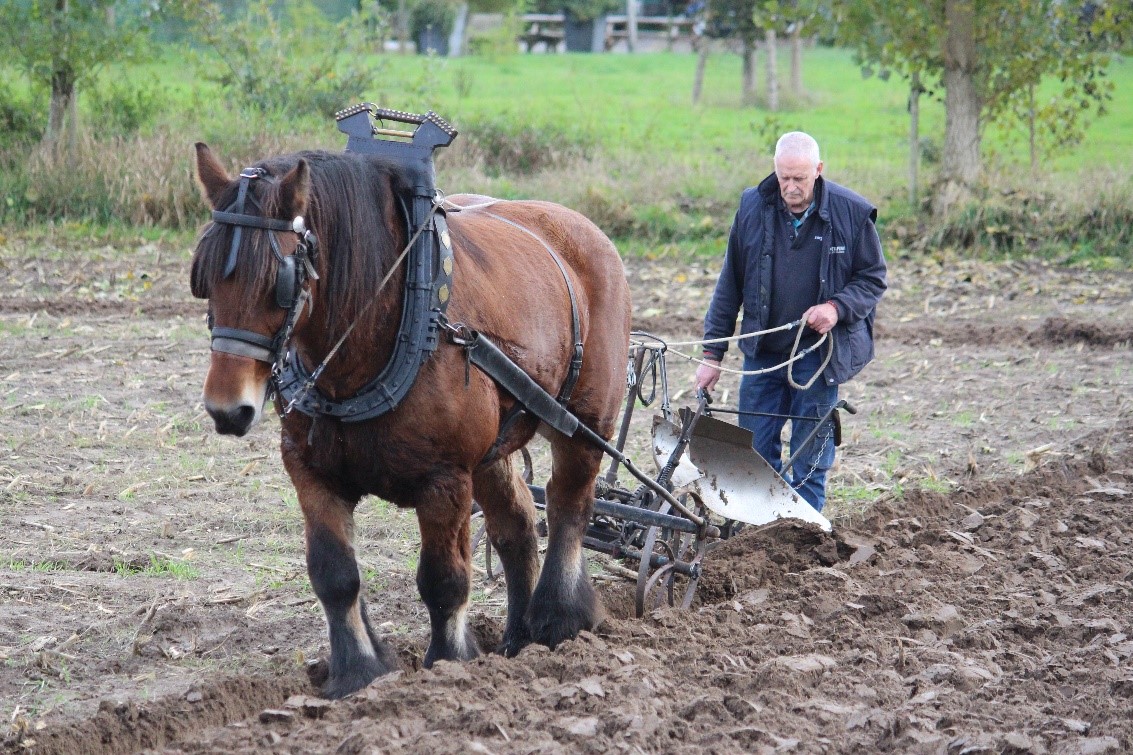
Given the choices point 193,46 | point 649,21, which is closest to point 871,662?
point 193,46

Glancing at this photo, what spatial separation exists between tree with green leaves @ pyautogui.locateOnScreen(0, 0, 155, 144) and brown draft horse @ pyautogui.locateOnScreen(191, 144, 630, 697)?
1050 cm

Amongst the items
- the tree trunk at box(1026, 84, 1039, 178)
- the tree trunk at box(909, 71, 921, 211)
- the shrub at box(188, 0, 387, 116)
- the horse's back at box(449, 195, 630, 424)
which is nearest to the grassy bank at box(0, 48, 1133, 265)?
the tree trunk at box(1026, 84, 1039, 178)

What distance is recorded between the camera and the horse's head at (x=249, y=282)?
3.46 meters

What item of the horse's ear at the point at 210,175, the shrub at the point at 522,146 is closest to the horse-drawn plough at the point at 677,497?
the horse's ear at the point at 210,175

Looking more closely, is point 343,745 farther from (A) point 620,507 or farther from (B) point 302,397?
(A) point 620,507

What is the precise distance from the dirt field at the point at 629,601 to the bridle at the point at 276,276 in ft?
3.50

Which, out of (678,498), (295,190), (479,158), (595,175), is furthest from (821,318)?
(479,158)

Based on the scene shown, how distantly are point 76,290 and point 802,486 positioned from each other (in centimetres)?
765

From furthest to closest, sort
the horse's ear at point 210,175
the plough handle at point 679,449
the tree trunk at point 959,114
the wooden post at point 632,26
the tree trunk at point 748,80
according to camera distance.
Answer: the wooden post at point 632,26
the tree trunk at point 748,80
the tree trunk at point 959,114
the plough handle at point 679,449
the horse's ear at point 210,175

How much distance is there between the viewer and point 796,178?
18.7ft

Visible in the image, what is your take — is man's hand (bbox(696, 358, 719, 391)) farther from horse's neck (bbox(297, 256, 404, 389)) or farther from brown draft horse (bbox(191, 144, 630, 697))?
horse's neck (bbox(297, 256, 404, 389))

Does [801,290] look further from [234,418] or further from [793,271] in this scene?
[234,418]

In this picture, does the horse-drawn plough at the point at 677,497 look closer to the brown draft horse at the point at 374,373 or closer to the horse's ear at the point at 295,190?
the brown draft horse at the point at 374,373

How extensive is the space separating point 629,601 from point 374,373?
6.71 feet
